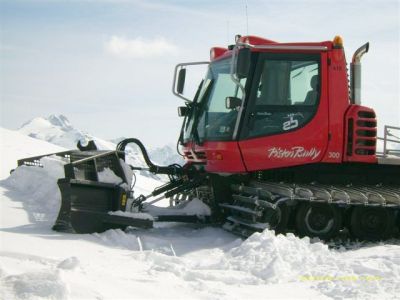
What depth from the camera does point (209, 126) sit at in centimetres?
857

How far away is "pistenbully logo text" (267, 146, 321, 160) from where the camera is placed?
8.00m

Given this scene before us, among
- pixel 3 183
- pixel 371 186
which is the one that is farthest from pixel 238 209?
pixel 3 183

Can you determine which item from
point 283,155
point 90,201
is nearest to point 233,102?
point 283,155

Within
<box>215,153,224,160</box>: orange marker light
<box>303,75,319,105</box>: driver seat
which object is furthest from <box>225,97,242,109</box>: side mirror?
<box>303,75,319,105</box>: driver seat

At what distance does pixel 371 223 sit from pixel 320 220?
0.85m

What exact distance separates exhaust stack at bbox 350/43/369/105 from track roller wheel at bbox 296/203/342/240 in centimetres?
173

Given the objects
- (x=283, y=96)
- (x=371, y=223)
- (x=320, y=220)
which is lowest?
(x=371, y=223)

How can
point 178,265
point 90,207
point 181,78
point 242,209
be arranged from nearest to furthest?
1. point 178,265
2. point 90,207
3. point 242,209
4. point 181,78

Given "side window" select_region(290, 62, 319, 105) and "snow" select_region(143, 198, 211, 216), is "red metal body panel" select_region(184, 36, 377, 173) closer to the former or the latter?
"side window" select_region(290, 62, 319, 105)

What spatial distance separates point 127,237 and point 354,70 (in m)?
4.32

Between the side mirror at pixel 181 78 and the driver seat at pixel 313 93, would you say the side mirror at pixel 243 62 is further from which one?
the side mirror at pixel 181 78

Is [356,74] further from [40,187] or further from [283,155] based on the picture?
[40,187]

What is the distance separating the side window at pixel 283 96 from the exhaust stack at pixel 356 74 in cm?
68

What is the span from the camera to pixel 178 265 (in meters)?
5.54
